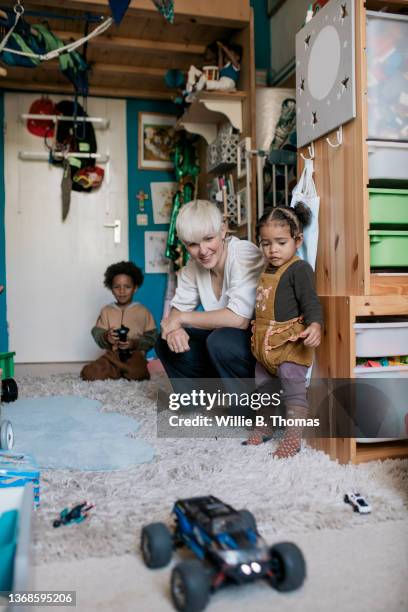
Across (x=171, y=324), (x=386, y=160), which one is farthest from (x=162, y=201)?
(x=386, y=160)

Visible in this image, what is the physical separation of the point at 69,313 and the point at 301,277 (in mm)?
2602

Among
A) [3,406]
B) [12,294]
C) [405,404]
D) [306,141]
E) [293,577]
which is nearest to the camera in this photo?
[293,577]

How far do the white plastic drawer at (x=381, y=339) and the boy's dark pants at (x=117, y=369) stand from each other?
155cm

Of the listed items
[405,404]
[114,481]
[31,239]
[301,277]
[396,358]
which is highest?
[31,239]

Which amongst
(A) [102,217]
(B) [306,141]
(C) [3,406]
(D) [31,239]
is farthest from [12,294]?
(B) [306,141]

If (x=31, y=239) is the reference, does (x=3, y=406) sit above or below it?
below

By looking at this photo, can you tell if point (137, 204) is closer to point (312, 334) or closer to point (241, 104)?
point (241, 104)

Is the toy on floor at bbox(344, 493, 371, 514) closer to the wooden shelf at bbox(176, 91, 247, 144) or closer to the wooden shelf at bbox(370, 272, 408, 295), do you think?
the wooden shelf at bbox(370, 272, 408, 295)

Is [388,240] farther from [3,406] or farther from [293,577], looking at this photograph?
[3,406]

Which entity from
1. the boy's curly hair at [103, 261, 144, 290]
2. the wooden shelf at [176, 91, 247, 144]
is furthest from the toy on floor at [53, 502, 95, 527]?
the wooden shelf at [176, 91, 247, 144]

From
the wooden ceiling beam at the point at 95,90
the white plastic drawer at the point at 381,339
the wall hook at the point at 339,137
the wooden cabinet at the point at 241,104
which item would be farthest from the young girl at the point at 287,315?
the wooden ceiling beam at the point at 95,90

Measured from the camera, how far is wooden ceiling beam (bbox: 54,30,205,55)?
10.7 feet

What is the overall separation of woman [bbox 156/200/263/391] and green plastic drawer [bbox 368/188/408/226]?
447 mm

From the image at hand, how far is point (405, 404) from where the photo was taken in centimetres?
154
